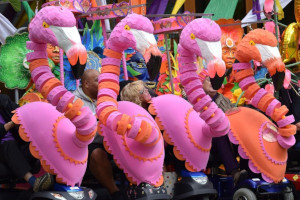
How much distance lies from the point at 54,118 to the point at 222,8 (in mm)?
4244

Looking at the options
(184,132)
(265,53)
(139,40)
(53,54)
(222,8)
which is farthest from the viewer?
(222,8)

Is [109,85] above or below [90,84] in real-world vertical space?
above

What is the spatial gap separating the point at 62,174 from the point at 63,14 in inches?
41.3

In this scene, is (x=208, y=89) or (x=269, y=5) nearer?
(x=208, y=89)

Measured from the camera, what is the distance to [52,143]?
14.5 feet

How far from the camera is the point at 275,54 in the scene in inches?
199

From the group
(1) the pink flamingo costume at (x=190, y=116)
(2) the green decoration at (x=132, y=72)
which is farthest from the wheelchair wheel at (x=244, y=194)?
(2) the green decoration at (x=132, y=72)

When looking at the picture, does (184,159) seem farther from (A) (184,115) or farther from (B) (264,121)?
(B) (264,121)

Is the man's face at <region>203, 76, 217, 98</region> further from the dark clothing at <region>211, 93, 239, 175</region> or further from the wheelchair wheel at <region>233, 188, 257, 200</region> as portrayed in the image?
the wheelchair wheel at <region>233, 188, 257, 200</region>

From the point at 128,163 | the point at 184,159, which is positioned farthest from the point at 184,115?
the point at 128,163

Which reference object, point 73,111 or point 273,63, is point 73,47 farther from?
point 273,63

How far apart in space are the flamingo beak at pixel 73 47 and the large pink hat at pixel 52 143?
49 centimetres

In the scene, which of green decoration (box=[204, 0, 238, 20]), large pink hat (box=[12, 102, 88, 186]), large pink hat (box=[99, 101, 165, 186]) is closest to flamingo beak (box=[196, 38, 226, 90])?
large pink hat (box=[99, 101, 165, 186])

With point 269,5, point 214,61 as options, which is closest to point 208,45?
point 214,61
